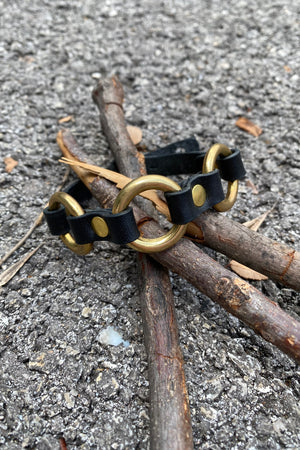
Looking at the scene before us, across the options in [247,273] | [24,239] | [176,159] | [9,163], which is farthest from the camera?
[9,163]

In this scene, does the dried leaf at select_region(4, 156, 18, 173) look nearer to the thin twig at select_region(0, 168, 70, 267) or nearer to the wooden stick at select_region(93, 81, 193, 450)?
the thin twig at select_region(0, 168, 70, 267)

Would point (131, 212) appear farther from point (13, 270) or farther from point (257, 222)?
point (257, 222)

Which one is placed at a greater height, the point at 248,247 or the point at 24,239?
the point at 248,247

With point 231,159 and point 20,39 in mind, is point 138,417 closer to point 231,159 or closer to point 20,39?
point 231,159

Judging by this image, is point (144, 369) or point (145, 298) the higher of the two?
point (145, 298)

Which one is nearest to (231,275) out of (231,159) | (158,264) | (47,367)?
(158,264)

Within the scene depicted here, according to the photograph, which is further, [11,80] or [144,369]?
[11,80]

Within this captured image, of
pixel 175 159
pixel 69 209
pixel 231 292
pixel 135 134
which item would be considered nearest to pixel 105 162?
pixel 135 134
